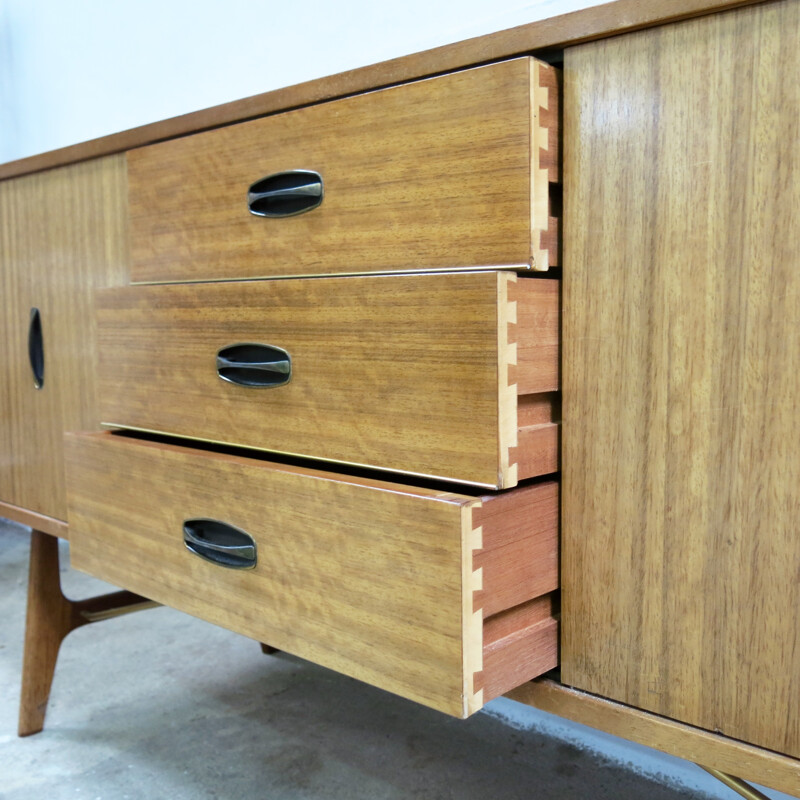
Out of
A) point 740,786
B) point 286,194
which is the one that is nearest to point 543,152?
point 286,194

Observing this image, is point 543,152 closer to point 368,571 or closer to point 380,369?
point 380,369

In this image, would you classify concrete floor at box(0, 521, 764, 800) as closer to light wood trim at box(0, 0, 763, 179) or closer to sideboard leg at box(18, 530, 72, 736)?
sideboard leg at box(18, 530, 72, 736)

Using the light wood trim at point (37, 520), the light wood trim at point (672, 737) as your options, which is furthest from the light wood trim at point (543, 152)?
the light wood trim at point (37, 520)

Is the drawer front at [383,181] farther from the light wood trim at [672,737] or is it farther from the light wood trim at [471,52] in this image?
the light wood trim at [672,737]

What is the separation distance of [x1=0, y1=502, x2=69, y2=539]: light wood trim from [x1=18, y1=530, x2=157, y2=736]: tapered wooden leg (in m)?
0.05

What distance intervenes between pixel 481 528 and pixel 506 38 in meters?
0.31

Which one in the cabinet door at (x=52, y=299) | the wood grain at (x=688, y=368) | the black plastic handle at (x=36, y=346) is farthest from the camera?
the black plastic handle at (x=36, y=346)

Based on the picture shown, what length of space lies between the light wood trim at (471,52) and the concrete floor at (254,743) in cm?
73

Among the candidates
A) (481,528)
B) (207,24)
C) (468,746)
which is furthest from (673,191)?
(207,24)

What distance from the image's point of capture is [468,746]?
1.07m

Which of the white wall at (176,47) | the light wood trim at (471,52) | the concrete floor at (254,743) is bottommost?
the concrete floor at (254,743)

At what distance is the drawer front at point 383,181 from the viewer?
51 cm

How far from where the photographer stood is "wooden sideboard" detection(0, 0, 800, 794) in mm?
469

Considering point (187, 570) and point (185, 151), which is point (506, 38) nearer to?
point (185, 151)
